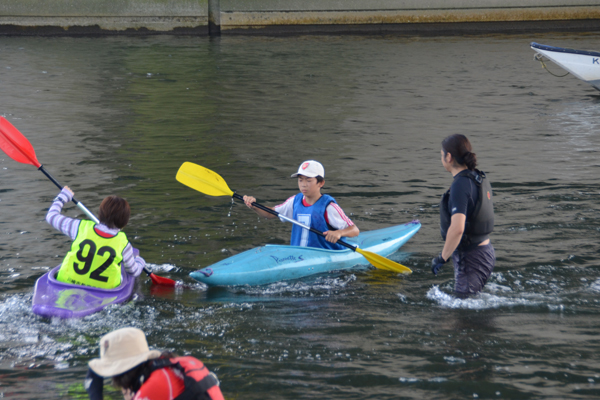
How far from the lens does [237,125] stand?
11.0 meters

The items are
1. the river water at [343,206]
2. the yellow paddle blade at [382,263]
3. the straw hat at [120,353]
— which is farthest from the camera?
the yellow paddle blade at [382,263]

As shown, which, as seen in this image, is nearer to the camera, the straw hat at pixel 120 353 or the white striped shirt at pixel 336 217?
the straw hat at pixel 120 353

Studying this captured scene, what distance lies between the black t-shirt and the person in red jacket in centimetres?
215

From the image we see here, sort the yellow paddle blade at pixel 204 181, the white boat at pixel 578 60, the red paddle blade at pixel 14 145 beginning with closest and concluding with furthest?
1. the red paddle blade at pixel 14 145
2. the yellow paddle blade at pixel 204 181
3. the white boat at pixel 578 60

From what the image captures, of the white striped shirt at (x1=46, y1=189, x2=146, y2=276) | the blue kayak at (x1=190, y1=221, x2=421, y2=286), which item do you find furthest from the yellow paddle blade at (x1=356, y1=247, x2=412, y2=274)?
the white striped shirt at (x1=46, y1=189, x2=146, y2=276)

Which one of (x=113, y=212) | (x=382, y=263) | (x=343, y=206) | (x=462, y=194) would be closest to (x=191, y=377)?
(x=113, y=212)

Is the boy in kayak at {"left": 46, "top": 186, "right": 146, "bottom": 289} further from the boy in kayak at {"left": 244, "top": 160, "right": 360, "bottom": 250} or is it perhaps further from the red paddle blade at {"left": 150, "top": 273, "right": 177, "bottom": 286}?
the boy in kayak at {"left": 244, "top": 160, "right": 360, "bottom": 250}

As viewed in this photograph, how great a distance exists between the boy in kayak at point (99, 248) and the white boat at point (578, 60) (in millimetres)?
11910

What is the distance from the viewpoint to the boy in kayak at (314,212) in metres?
4.96

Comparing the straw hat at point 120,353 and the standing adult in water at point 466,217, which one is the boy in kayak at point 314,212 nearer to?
the standing adult in water at point 466,217

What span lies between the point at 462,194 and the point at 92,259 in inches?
97.9

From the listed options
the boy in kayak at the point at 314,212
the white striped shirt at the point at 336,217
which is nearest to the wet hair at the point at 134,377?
the boy in kayak at the point at 314,212

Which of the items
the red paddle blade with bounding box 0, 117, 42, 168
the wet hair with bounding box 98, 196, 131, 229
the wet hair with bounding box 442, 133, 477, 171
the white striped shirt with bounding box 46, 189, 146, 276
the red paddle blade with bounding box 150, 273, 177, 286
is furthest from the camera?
the red paddle blade with bounding box 0, 117, 42, 168

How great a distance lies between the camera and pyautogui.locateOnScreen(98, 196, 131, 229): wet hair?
411 cm
